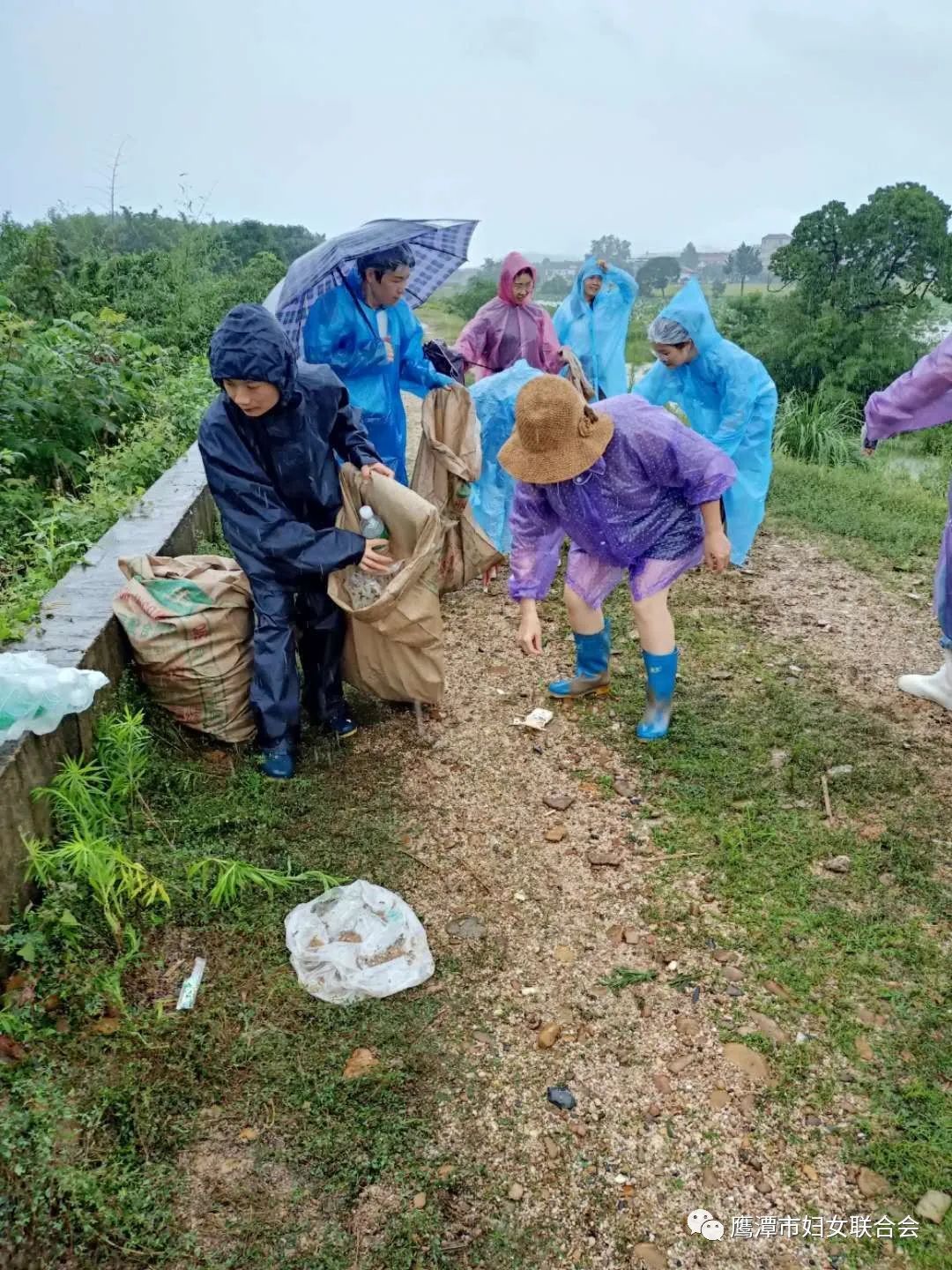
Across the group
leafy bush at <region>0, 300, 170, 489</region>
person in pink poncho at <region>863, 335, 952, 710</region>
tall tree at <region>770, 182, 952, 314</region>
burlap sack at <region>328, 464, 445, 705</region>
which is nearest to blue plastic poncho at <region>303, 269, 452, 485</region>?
burlap sack at <region>328, 464, 445, 705</region>

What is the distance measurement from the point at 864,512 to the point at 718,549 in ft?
11.1

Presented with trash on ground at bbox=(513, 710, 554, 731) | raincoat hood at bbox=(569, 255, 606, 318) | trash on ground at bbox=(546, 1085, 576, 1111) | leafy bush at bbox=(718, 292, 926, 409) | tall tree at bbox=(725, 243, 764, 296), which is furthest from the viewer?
tall tree at bbox=(725, 243, 764, 296)

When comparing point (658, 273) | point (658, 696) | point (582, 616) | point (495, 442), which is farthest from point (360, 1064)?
point (658, 273)

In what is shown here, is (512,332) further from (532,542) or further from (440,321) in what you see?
(440,321)

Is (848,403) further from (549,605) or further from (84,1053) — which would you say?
(84,1053)

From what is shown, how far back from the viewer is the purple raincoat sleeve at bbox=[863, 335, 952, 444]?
3.19 meters

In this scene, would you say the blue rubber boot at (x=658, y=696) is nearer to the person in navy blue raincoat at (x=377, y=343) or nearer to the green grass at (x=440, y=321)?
the person in navy blue raincoat at (x=377, y=343)

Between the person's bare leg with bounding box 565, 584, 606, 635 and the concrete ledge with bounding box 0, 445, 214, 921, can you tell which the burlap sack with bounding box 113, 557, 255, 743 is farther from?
the person's bare leg with bounding box 565, 584, 606, 635

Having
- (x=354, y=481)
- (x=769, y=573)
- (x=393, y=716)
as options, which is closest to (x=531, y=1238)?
(x=393, y=716)

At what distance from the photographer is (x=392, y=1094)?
2.06m

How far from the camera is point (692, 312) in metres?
4.10

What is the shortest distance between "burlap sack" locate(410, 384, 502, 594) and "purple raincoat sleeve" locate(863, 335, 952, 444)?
1.84 meters

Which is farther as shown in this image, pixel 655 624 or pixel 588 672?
pixel 588 672

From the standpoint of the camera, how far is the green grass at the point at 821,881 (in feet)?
6.84
